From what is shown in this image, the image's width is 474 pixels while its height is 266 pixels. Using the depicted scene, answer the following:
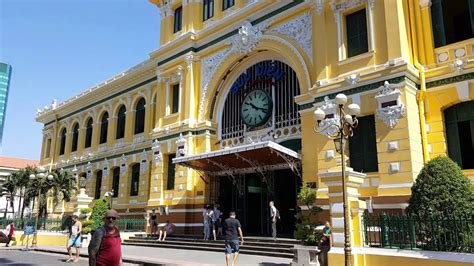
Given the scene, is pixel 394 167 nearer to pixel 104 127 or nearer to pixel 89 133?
pixel 104 127

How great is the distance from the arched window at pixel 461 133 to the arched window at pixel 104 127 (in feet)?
79.6

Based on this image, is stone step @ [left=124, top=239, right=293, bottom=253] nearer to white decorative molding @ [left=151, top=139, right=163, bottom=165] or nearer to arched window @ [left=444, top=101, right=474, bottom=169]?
white decorative molding @ [left=151, top=139, right=163, bottom=165]

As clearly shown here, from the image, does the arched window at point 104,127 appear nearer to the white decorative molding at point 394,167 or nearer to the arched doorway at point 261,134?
the arched doorway at point 261,134

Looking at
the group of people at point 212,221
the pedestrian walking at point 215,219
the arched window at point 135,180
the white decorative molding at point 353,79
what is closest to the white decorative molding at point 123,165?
the arched window at point 135,180

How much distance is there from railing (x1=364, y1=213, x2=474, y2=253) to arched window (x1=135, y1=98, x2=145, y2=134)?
20279 mm

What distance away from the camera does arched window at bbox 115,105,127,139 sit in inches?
1175

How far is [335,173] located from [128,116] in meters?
21.2

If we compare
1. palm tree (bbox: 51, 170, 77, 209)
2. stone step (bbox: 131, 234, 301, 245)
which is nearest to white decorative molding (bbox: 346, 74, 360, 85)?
stone step (bbox: 131, 234, 301, 245)

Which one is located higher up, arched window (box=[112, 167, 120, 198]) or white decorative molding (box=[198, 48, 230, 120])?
white decorative molding (box=[198, 48, 230, 120])

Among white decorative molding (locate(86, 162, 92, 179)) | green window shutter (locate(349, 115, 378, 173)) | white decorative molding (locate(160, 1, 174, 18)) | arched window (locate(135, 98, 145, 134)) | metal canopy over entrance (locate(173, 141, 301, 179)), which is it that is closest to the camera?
green window shutter (locate(349, 115, 378, 173))

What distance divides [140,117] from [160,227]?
1020 centimetres

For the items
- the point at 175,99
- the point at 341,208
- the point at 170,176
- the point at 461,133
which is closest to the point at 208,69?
the point at 175,99

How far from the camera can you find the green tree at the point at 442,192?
9797 mm

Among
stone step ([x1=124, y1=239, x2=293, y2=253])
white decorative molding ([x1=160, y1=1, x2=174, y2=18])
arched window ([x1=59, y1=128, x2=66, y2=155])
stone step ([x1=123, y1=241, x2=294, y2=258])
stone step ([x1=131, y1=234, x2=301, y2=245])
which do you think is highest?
white decorative molding ([x1=160, y1=1, x2=174, y2=18])
